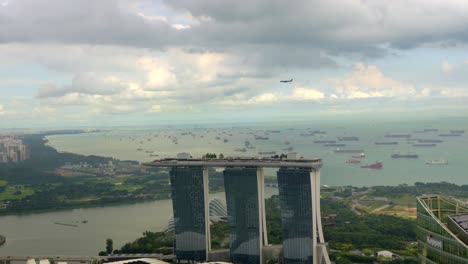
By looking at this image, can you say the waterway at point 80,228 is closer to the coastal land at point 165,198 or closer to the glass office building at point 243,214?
the coastal land at point 165,198

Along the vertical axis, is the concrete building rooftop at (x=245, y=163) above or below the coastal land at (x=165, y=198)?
above

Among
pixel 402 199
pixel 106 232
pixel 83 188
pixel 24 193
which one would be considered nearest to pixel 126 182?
pixel 83 188

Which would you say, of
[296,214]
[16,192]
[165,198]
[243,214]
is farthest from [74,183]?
[296,214]

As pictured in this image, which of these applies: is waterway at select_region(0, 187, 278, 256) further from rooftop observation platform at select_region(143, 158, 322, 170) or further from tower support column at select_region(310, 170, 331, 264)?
tower support column at select_region(310, 170, 331, 264)

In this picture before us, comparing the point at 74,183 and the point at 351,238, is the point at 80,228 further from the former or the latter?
the point at 74,183

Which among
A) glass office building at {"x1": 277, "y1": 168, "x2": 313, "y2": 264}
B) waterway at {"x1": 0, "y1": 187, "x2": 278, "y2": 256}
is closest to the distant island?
waterway at {"x1": 0, "y1": 187, "x2": 278, "y2": 256}

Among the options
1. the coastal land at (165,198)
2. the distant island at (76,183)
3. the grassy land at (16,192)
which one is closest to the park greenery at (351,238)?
the coastal land at (165,198)

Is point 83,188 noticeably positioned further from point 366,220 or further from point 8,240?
point 366,220

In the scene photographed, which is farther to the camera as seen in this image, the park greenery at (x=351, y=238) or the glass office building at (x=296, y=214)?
the park greenery at (x=351, y=238)
